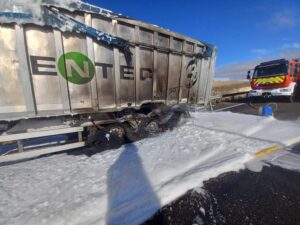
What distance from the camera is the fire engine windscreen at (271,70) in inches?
426

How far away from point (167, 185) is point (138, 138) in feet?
7.26

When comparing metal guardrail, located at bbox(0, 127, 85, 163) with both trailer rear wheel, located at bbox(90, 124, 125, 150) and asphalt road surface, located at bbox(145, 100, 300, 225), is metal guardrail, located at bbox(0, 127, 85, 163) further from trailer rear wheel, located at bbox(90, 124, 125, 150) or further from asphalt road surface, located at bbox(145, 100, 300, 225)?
asphalt road surface, located at bbox(145, 100, 300, 225)

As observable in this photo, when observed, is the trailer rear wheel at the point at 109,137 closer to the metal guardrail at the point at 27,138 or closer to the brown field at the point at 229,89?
the metal guardrail at the point at 27,138

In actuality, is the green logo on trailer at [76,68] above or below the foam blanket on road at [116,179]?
above

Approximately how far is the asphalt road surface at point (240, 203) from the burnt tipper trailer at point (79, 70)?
2.41 meters

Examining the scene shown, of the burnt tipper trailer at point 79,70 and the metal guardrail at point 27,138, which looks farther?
the metal guardrail at point 27,138

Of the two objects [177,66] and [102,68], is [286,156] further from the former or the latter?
[102,68]

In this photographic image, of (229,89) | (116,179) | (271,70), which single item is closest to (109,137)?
(116,179)

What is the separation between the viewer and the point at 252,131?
519cm

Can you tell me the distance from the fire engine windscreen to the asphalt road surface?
34.1 ft

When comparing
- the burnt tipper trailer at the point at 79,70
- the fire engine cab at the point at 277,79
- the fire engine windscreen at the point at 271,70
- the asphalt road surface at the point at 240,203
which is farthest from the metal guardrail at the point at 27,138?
the fire engine windscreen at the point at 271,70

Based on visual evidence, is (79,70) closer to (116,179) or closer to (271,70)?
Result: (116,179)

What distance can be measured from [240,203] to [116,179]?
186 cm

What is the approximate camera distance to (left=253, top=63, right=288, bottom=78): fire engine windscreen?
35.5 ft
